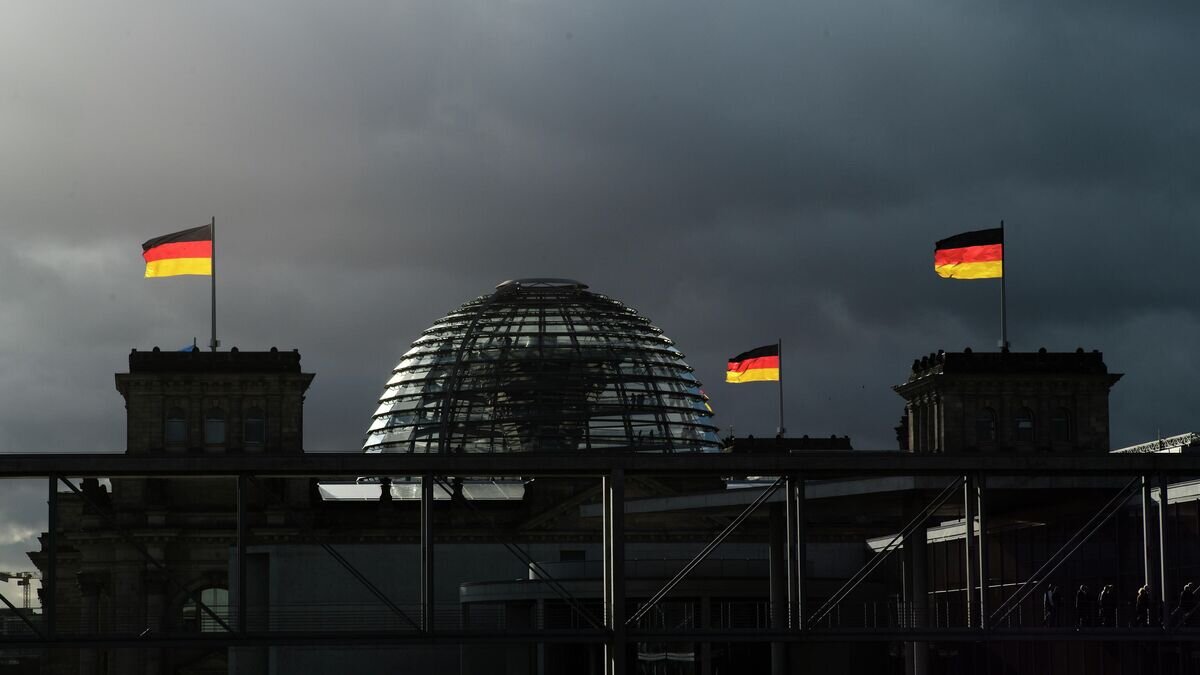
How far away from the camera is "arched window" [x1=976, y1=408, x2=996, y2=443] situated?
339 feet

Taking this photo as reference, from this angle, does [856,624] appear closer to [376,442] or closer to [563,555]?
[563,555]

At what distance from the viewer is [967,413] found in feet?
339

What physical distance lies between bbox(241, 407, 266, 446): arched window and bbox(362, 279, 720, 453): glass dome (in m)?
10.9

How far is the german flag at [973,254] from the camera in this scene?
87750 millimetres

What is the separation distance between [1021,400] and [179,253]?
40.2 m

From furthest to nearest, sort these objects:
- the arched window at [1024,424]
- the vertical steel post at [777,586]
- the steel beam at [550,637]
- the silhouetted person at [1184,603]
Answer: the arched window at [1024,424], the vertical steel post at [777,586], the silhouetted person at [1184,603], the steel beam at [550,637]

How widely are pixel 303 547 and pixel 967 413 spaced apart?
3541 centimetres

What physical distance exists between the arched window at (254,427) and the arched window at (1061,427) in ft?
124

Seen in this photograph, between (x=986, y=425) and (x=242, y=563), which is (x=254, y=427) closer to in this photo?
(x=986, y=425)

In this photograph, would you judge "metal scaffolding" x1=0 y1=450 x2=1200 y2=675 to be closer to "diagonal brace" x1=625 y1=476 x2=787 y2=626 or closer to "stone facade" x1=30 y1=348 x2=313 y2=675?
"diagonal brace" x1=625 y1=476 x2=787 y2=626

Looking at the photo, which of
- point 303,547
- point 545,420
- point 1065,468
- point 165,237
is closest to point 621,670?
point 1065,468

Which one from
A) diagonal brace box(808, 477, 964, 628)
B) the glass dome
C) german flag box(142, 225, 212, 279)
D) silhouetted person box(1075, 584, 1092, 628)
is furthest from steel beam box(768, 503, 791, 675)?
the glass dome

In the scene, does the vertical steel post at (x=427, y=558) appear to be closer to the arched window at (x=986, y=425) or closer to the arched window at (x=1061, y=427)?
the arched window at (x=986, y=425)

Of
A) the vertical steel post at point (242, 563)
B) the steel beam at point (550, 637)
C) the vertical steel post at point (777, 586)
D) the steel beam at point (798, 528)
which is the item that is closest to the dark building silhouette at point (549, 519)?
the vertical steel post at point (777, 586)
